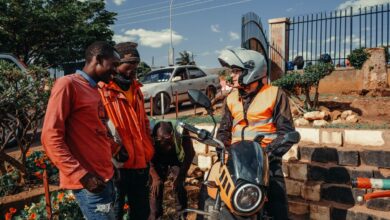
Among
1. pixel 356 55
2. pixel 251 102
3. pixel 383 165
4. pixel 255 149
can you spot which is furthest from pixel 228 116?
pixel 356 55

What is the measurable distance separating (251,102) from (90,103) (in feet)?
5.12

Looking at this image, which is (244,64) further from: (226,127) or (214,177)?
(214,177)

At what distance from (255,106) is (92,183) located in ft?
5.39

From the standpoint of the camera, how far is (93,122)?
231cm

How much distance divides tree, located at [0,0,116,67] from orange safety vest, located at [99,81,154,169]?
1699cm

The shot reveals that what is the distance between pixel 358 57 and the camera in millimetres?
10203

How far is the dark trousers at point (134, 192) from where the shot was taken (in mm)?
3100

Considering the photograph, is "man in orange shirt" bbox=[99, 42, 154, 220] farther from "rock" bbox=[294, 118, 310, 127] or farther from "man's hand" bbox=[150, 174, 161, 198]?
"rock" bbox=[294, 118, 310, 127]

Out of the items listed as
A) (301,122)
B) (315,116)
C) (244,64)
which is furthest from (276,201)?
(315,116)

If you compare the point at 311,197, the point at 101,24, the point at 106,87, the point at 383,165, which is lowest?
the point at 311,197

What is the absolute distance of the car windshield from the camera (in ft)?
40.1

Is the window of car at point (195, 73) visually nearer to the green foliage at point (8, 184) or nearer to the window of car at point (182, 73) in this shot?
the window of car at point (182, 73)

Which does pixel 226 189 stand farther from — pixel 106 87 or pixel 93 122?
pixel 106 87

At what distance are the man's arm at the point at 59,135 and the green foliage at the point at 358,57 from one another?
9.70 metres
